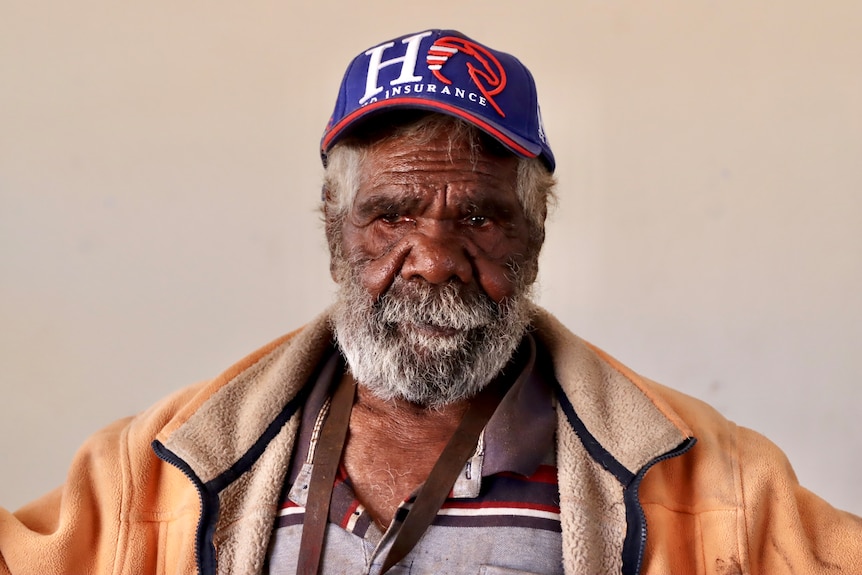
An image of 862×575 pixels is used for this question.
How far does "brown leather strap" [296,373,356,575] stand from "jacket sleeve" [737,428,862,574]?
2.26ft

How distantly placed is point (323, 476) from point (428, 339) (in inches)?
11.6

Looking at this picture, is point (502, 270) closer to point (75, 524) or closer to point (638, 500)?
point (638, 500)

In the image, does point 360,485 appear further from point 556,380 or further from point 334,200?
point 334,200

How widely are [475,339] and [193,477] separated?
0.53 meters

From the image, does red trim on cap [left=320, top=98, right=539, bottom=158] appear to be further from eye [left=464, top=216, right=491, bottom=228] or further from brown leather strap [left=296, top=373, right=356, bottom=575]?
brown leather strap [left=296, top=373, right=356, bottom=575]

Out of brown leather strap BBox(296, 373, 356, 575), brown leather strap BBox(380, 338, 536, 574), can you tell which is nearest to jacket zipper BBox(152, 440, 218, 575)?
brown leather strap BBox(296, 373, 356, 575)

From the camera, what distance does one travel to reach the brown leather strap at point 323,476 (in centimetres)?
146

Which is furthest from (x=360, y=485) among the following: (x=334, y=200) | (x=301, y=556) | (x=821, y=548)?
(x=821, y=548)

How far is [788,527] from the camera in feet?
4.92

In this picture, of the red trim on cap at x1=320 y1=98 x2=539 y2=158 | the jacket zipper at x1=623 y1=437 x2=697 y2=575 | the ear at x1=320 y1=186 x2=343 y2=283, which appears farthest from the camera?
the ear at x1=320 y1=186 x2=343 y2=283

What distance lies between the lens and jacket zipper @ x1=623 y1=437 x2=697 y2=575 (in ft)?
4.68

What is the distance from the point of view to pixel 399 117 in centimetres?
161

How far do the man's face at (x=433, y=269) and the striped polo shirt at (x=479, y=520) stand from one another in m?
0.13

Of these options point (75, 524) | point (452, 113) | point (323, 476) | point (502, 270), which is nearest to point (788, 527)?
point (502, 270)
